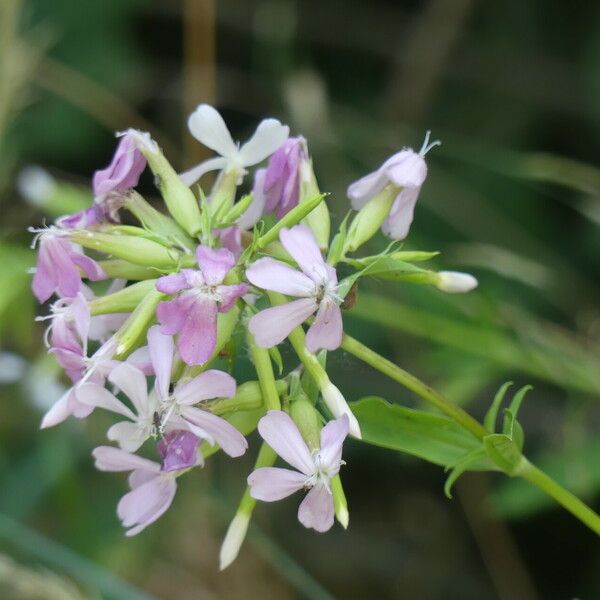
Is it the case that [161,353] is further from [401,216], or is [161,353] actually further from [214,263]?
[401,216]

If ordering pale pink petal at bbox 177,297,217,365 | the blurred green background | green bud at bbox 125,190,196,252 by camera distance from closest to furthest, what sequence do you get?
pale pink petal at bbox 177,297,217,365 < green bud at bbox 125,190,196,252 < the blurred green background

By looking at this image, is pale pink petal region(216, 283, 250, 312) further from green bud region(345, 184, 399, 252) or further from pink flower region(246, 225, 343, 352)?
green bud region(345, 184, 399, 252)

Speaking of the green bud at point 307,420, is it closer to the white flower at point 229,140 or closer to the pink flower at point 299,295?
the pink flower at point 299,295

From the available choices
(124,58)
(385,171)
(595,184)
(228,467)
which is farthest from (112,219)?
(124,58)

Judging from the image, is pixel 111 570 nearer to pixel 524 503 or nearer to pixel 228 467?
pixel 228 467

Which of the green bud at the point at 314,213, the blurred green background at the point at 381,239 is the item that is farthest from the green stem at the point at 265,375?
the blurred green background at the point at 381,239

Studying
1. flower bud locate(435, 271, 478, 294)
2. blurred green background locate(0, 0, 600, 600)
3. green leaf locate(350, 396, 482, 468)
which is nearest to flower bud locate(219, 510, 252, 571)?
green leaf locate(350, 396, 482, 468)
